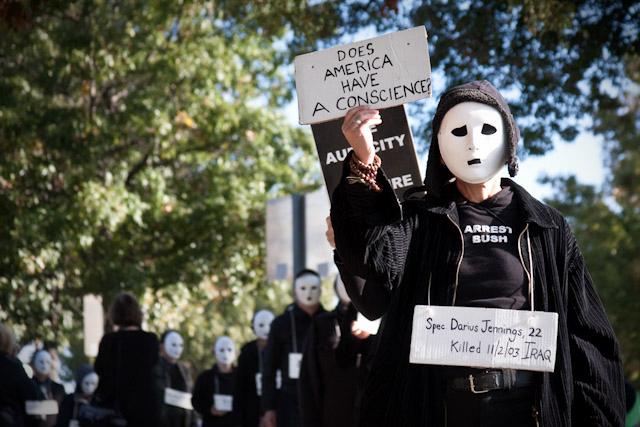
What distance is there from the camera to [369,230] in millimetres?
3965

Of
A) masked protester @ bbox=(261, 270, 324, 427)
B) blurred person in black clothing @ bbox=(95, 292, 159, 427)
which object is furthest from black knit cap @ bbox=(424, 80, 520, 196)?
blurred person in black clothing @ bbox=(95, 292, 159, 427)

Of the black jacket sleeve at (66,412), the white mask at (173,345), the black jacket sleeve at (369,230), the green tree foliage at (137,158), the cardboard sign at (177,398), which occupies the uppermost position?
the green tree foliage at (137,158)

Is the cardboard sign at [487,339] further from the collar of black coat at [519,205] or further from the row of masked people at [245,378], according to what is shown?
the row of masked people at [245,378]

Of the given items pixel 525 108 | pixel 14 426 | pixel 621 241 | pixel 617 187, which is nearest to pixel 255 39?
pixel 525 108

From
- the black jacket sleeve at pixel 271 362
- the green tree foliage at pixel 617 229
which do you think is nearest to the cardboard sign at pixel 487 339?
the black jacket sleeve at pixel 271 362

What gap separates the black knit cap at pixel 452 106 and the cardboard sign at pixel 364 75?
16.8 inches

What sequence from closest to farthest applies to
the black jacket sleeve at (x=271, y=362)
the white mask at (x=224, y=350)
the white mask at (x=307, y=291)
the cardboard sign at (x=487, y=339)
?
1. the cardboard sign at (x=487, y=339)
2. the black jacket sleeve at (x=271, y=362)
3. the white mask at (x=307, y=291)
4. the white mask at (x=224, y=350)

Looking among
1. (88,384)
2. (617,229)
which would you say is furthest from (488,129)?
(617,229)

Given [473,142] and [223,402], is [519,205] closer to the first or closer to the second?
[473,142]

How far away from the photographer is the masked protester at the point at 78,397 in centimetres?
1498

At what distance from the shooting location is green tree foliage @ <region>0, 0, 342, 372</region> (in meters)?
17.4

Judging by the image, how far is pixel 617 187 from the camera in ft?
116

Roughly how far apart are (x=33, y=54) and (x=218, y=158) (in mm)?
3503

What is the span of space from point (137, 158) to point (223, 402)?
6.15 metres
